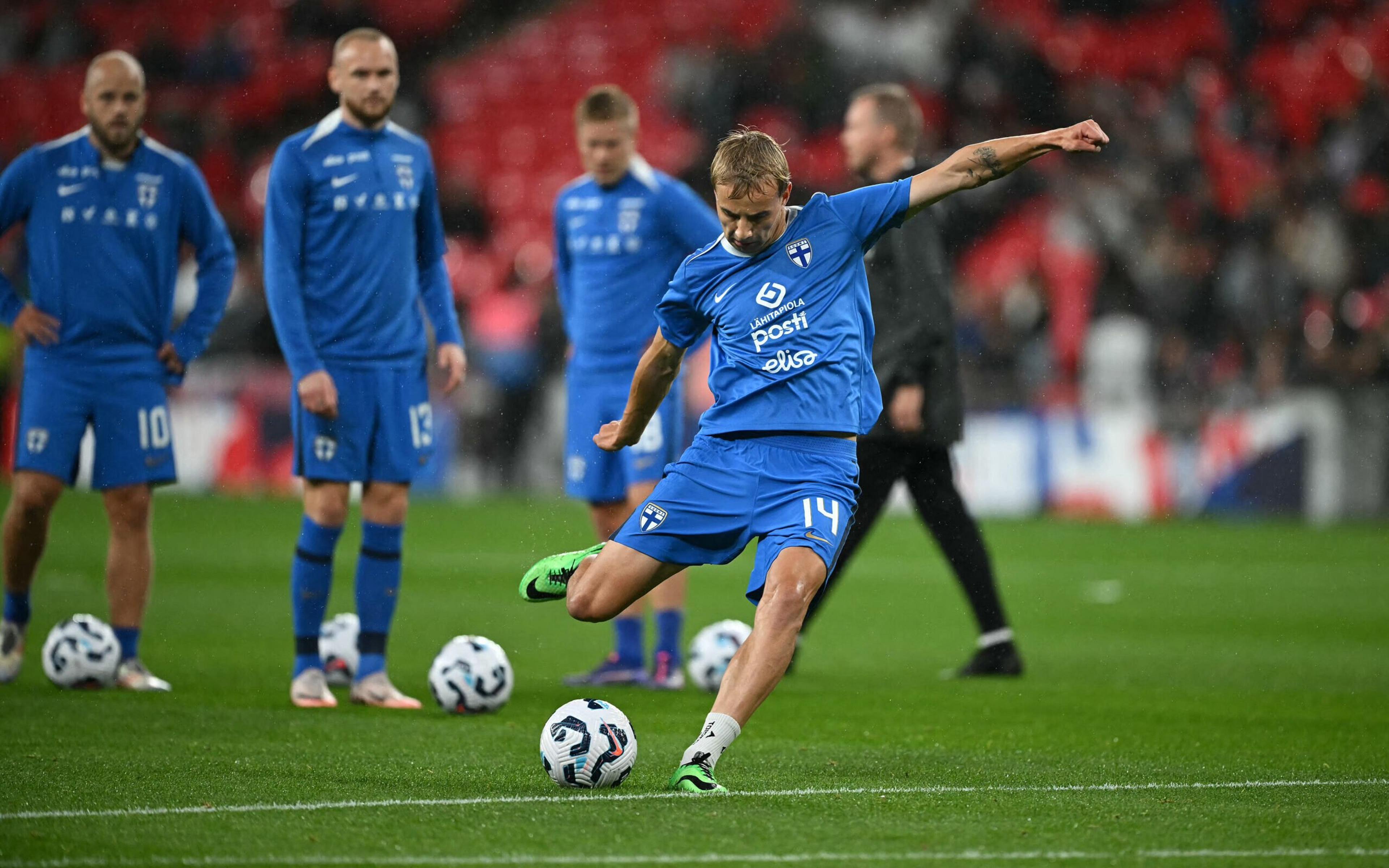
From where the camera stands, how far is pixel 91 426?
7457 millimetres

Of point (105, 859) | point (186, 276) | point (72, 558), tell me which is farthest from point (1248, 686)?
point (186, 276)

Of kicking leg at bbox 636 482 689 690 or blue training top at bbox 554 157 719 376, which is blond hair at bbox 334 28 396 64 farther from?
kicking leg at bbox 636 482 689 690

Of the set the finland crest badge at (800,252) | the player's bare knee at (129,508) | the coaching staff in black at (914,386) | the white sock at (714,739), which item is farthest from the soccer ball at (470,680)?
the finland crest badge at (800,252)

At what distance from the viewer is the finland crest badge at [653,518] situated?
208 inches

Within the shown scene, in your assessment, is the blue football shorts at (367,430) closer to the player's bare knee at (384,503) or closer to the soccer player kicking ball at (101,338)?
the player's bare knee at (384,503)

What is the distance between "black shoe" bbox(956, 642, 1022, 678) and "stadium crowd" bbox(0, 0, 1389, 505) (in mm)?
9220

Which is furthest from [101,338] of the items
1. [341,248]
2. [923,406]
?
[923,406]

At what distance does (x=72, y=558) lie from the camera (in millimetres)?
13133

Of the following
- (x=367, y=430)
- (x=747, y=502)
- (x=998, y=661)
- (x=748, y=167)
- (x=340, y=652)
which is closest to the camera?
(x=748, y=167)

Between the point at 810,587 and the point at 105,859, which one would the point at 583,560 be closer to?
the point at 810,587

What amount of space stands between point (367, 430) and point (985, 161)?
2881mm

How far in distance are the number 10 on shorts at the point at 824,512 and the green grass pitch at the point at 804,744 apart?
2.46 feet

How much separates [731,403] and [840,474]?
0.40m

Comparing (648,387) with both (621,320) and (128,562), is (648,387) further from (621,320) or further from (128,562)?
(128,562)
